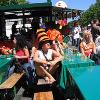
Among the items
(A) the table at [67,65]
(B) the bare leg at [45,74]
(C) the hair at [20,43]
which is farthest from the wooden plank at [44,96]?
(C) the hair at [20,43]

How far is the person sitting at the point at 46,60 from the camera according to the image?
9.16 metres

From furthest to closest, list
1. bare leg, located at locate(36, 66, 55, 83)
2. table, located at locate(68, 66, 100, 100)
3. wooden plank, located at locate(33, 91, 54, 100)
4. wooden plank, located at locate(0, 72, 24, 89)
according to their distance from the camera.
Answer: bare leg, located at locate(36, 66, 55, 83)
wooden plank, located at locate(0, 72, 24, 89)
wooden plank, located at locate(33, 91, 54, 100)
table, located at locate(68, 66, 100, 100)

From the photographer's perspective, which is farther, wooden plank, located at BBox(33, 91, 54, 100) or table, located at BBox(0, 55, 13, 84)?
table, located at BBox(0, 55, 13, 84)

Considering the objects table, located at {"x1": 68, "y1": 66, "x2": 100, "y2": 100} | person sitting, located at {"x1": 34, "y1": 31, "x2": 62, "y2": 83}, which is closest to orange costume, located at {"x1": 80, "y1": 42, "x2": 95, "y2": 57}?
person sitting, located at {"x1": 34, "y1": 31, "x2": 62, "y2": 83}

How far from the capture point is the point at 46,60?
9.38 m

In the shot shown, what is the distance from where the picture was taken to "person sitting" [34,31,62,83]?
30.1 feet

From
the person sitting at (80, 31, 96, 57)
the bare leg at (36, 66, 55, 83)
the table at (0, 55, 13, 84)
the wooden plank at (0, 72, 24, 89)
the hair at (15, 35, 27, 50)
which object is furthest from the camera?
the person sitting at (80, 31, 96, 57)

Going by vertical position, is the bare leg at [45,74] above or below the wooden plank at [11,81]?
above

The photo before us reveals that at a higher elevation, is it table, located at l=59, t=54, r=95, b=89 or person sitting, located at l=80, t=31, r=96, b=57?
person sitting, located at l=80, t=31, r=96, b=57

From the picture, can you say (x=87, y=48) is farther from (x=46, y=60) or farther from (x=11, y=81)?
(x=11, y=81)

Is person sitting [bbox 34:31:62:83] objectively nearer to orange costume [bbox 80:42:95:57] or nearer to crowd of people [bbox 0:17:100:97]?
crowd of people [bbox 0:17:100:97]

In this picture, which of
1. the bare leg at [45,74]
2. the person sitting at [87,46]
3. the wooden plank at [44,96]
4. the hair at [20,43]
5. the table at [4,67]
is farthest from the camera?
the person sitting at [87,46]

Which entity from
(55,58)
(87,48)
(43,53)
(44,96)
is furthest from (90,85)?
(87,48)

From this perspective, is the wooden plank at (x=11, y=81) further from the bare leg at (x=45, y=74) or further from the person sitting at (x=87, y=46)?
the person sitting at (x=87, y=46)
